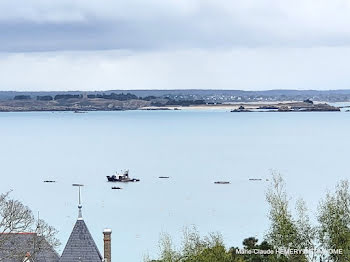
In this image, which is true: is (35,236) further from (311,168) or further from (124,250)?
(311,168)

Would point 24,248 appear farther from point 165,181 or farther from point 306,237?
point 165,181

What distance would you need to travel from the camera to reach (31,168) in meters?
119

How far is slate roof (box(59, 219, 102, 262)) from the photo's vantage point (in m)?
30.4

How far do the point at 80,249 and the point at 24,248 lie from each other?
278 centimetres

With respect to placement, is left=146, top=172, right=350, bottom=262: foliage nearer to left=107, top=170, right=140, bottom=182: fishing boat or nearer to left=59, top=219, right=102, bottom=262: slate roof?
left=59, top=219, right=102, bottom=262: slate roof

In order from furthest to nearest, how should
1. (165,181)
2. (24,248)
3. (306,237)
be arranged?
1. (165,181)
2. (306,237)
3. (24,248)

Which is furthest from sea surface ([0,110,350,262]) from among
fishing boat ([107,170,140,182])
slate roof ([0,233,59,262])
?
slate roof ([0,233,59,262])

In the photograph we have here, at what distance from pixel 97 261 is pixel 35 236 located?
3.13 m

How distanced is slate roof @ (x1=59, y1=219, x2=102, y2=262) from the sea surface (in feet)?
84.3

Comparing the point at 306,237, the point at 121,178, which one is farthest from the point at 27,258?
the point at 121,178

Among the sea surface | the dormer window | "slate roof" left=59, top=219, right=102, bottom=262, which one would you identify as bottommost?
the sea surface

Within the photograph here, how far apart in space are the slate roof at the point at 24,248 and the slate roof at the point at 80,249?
3.88 ft

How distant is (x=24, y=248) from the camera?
32.0 metres

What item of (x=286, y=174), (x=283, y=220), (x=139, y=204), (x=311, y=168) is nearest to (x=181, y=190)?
(x=139, y=204)
